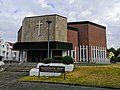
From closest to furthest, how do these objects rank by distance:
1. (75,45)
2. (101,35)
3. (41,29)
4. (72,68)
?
1. (72,68)
2. (41,29)
3. (75,45)
4. (101,35)

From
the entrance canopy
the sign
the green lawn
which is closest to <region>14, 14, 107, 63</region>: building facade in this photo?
the entrance canopy

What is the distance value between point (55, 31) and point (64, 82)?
2398 cm

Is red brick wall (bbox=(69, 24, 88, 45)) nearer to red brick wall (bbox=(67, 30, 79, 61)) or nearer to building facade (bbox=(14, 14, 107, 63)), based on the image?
building facade (bbox=(14, 14, 107, 63))

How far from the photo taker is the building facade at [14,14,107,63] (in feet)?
119

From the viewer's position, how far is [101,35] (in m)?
52.0

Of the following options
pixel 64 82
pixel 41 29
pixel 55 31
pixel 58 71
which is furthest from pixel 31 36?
pixel 64 82

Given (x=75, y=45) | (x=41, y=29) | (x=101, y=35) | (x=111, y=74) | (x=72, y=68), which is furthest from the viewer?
(x=101, y=35)

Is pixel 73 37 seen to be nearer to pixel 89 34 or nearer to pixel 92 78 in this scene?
pixel 89 34

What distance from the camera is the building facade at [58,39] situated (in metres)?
36.4

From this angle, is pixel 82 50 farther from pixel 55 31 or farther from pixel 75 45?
pixel 55 31

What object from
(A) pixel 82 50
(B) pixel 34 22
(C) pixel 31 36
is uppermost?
(B) pixel 34 22

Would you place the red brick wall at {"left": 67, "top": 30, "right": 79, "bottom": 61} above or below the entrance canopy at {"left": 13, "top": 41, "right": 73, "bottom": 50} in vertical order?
above

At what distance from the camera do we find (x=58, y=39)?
36.7 meters

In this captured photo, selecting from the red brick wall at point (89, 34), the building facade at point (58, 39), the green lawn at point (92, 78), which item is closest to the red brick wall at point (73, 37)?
the building facade at point (58, 39)
